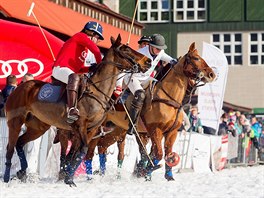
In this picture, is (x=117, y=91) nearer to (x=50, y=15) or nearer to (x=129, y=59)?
(x=129, y=59)

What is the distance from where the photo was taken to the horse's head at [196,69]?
541 inches

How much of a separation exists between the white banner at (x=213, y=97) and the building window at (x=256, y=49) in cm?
2790

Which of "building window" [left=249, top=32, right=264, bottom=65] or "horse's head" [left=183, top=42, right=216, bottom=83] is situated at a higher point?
"building window" [left=249, top=32, right=264, bottom=65]

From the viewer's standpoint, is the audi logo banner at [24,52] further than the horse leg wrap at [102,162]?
Yes

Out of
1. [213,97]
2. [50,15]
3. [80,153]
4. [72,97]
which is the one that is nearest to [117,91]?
[72,97]

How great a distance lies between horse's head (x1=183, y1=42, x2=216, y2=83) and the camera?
13.7 meters

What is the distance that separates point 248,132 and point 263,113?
21.0 m

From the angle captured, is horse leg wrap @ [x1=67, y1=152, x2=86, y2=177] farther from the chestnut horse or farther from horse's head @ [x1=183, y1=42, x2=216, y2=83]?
horse's head @ [x1=183, y1=42, x2=216, y2=83]

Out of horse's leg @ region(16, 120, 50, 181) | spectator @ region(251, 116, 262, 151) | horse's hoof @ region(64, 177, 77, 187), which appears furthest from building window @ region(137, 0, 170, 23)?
horse's hoof @ region(64, 177, 77, 187)

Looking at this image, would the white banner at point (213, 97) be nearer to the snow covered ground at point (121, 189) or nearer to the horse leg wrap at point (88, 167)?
the horse leg wrap at point (88, 167)

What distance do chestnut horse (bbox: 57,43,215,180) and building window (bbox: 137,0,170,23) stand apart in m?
34.8

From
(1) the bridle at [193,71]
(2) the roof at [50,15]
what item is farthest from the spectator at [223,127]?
(1) the bridle at [193,71]

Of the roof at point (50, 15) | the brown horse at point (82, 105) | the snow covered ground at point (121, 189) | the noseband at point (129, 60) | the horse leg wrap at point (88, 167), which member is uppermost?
the roof at point (50, 15)

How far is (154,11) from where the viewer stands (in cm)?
4881
